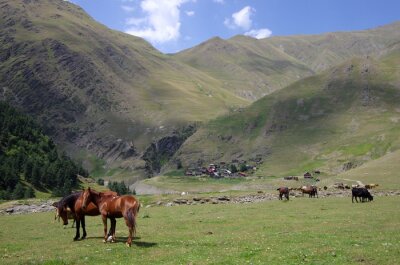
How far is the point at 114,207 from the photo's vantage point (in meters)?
25.3

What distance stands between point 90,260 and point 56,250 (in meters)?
4.81

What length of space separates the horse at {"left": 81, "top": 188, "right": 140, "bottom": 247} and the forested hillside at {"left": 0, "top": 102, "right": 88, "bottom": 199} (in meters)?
Answer: 111

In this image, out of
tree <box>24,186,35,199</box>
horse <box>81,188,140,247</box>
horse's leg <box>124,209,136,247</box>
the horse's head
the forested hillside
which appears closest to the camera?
horse's leg <box>124,209,136,247</box>

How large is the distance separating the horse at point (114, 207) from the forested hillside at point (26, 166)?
111 metres

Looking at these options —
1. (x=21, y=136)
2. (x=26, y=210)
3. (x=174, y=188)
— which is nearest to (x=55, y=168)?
(x=21, y=136)

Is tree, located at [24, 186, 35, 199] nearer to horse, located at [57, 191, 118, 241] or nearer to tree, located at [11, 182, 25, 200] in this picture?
tree, located at [11, 182, 25, 200]

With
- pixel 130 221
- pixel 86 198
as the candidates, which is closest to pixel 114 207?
pixel 130 221

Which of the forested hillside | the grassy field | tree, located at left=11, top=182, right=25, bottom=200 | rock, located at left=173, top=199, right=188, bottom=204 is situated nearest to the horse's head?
the grassy field

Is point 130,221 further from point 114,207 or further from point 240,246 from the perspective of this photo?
point 240,246

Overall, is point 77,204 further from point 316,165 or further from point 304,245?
point 316,165

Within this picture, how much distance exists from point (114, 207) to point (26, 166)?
5543 inches

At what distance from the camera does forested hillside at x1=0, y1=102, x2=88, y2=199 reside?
138375mm

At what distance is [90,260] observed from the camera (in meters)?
20.3

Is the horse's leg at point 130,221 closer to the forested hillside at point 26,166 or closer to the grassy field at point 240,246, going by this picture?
the grassy field at point 240,246
